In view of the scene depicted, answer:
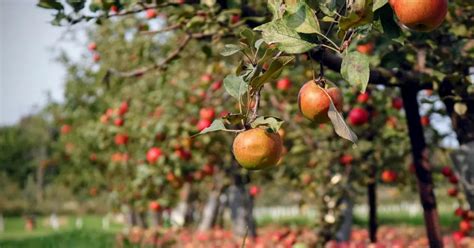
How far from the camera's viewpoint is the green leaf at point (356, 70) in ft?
5.46

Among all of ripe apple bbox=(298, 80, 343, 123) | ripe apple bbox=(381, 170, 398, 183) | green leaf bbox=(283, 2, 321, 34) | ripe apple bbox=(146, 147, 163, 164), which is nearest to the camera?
green leaf bbox=(283, 2, 321, 34)

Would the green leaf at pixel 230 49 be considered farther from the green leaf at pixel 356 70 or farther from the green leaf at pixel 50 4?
the green leaf at pixel 50 4

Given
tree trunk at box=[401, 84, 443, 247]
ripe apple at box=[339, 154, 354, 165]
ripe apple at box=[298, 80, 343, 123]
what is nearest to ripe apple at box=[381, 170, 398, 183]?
ripe apple at box=[339, 154, 354, 165]

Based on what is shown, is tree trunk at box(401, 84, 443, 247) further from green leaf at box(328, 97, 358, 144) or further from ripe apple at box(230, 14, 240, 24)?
green leaf at box(328, 97, 358, 144)

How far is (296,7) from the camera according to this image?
1.72 metres

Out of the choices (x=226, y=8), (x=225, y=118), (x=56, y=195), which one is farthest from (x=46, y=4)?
(x=56, y=195)

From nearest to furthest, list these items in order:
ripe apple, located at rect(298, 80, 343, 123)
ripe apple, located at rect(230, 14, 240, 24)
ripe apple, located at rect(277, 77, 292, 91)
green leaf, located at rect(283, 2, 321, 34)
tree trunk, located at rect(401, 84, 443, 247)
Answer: green leaf, located at rect(283, 2, 321, 34) → ripe apple, located at rect(298, 80, 343, 123) → tree trunk, located at rect(401, 84, 443, 247) → ripe apple, located at rect(230, 14, 240, 24) → ripe apple, located at rect(277, 77, 292, 91)

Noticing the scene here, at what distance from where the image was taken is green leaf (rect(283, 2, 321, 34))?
1.70 meters

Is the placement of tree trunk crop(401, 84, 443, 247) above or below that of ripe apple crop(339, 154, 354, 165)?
above

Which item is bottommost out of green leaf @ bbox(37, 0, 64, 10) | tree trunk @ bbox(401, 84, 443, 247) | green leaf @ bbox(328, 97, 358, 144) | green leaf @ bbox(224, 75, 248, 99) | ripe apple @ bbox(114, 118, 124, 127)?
ripe apple @ bbox(114, 118, 124, 127)

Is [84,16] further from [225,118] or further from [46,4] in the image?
[225,118]

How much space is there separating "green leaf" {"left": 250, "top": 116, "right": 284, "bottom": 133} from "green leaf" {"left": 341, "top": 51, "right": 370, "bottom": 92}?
24 cm

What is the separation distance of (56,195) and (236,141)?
160 ft

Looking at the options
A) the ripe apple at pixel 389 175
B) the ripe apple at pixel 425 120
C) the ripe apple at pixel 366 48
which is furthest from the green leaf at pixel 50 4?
the ripe apple at pixel 389 175
